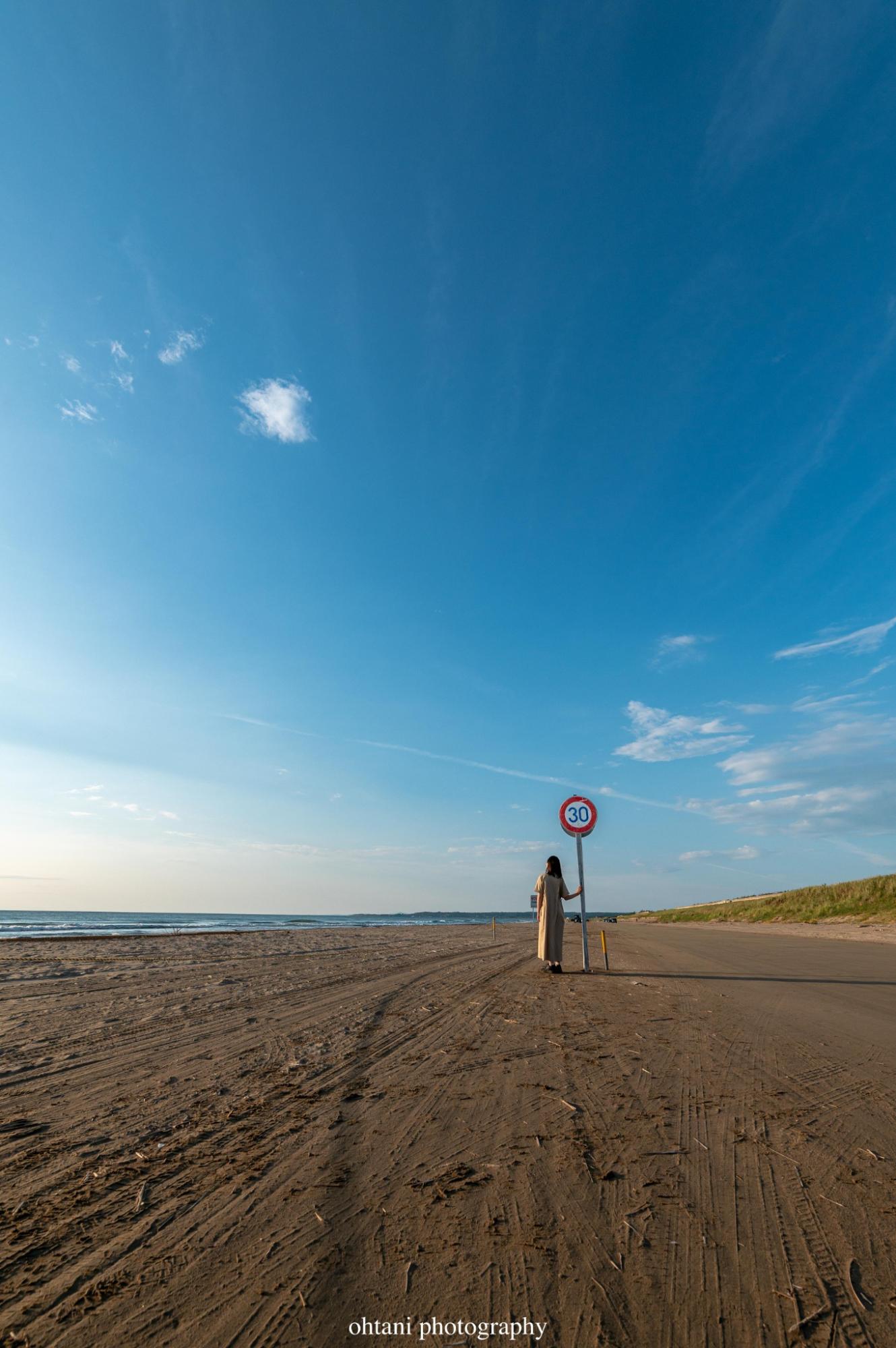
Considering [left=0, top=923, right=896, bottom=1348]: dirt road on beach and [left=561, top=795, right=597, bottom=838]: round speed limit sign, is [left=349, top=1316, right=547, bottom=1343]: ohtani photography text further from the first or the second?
[left=561, top=795, right=597, bottom=838]: round speed limit sign

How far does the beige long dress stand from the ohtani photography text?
10576mm

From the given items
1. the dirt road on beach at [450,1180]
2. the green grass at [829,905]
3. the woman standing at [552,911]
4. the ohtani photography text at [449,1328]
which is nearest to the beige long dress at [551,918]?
the woman standing at [552,911]

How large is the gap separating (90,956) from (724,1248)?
65.6 ft

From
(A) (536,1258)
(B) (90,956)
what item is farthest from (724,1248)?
(B) (90,956)

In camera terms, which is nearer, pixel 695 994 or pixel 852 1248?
pixel 852 1248

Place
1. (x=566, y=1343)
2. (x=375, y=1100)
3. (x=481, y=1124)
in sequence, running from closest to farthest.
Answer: (x=566, y=1343)
(x=481, y=1124)
(x=375, y=1100)

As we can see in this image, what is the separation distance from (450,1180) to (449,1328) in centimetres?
108

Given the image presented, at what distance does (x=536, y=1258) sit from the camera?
2.53m

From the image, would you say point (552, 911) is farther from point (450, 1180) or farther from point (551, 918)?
point (450, 1180)

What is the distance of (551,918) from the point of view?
12.4m

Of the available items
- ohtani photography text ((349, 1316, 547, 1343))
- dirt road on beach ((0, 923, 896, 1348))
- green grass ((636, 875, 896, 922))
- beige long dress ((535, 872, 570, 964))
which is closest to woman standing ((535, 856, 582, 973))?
beige long dress ((535, 872, 570, 964))

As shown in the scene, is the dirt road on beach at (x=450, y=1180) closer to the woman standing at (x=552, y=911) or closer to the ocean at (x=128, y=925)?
the woman standing at (x=552, y=911)

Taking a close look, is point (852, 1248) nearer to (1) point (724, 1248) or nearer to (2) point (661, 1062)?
(1) point (724, 1248)

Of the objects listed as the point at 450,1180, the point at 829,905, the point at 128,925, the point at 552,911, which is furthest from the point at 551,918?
the point at 128,925
